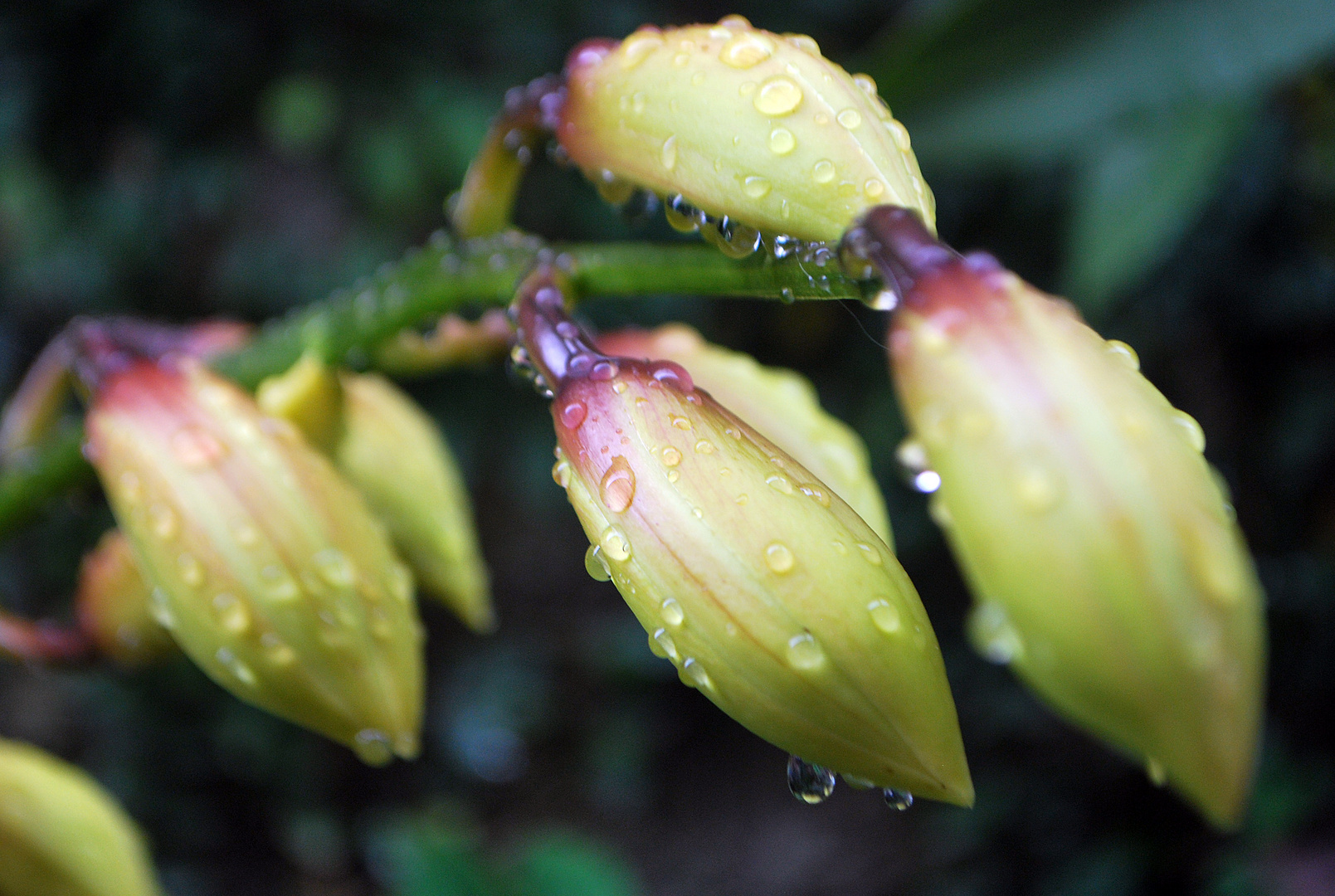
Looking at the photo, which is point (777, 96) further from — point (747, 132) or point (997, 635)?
point (997, 635)

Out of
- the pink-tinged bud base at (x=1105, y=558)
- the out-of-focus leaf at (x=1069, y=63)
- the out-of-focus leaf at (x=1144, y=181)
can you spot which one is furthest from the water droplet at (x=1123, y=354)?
the out-of-focus leaf at (x=1144, y=181)

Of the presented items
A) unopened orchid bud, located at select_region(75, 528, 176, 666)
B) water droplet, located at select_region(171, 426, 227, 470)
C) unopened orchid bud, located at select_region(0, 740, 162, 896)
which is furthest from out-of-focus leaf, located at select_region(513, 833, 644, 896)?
water droplet, located at select_region(171, 426, 227, 470)

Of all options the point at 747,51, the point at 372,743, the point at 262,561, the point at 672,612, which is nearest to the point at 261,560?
the point at 262,561

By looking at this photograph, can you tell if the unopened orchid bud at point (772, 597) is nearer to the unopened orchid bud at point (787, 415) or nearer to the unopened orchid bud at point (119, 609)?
the unopened orchid bud at point (787, 415)

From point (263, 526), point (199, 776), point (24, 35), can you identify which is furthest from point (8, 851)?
point (199, 776)

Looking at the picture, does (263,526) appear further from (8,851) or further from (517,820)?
(517,820)

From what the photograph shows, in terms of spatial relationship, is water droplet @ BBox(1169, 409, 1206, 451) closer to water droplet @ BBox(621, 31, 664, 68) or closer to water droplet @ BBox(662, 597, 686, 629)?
water droplet @ BBox(662, 597, 686, 629)
